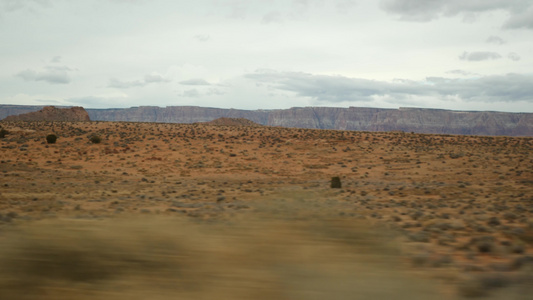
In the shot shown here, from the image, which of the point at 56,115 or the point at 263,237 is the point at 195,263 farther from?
the point at 56,115

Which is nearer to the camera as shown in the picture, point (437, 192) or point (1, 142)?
point (437, 192)

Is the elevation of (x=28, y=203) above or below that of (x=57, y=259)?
below

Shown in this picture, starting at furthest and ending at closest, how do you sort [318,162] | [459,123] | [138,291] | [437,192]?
[459,123] < [318,162] < [437,192] < [138,291]

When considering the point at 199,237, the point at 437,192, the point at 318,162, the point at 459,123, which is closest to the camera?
the point at 199,237

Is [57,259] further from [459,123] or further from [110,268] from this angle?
[459,123]

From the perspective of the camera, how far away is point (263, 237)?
10.4 feet

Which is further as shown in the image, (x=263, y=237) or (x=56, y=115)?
(x=56, y=115)

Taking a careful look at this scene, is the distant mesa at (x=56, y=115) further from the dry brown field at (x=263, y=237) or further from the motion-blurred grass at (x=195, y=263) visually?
the motion-blurred grass at (x=195, y=263)

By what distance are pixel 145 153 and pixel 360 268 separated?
2703 cm

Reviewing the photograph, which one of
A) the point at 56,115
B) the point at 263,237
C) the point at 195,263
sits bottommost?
the point at 195,263

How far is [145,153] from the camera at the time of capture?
28.1m

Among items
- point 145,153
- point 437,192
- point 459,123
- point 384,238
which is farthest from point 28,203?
point 459,123

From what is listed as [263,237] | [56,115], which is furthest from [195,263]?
[56,115]

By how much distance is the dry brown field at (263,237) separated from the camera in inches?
106
